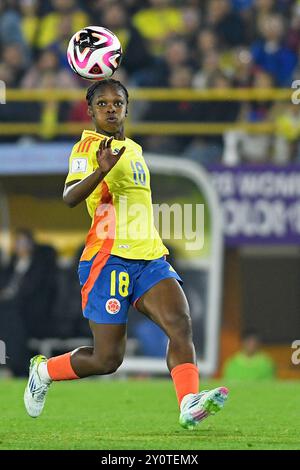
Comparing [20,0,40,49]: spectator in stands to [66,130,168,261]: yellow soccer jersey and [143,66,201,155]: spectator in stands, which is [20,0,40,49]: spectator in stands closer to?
[143,66,201,155]: spectator in stands

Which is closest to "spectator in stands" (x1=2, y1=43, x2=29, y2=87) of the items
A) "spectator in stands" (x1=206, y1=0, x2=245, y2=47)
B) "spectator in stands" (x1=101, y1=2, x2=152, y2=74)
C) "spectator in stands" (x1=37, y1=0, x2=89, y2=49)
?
"spectator in stands" (x1=37, y1=0, x2=89, y2=49)

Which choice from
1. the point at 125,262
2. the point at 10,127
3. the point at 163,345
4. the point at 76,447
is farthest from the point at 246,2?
the point at 76,447

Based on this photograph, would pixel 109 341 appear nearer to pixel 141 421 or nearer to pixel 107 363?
pixel 107 363

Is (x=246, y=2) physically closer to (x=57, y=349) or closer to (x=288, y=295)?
(x=288, y=295)

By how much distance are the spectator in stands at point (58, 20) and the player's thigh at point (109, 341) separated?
36.5 feet

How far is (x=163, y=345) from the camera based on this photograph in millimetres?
17297

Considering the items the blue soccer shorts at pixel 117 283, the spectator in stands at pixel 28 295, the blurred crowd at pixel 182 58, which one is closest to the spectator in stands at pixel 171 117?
the blurred crowd at pixel 182 58

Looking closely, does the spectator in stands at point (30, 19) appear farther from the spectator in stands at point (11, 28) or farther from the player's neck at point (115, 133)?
the player's neck at point (115, 133)

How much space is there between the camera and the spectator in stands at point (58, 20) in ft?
62.5

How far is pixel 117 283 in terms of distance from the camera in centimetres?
841

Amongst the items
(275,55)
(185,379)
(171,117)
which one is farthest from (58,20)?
(185,379)

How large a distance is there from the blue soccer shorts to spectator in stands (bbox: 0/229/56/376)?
8.41 meters

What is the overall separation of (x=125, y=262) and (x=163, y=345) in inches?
351

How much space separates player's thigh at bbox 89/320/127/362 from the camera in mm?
8391
